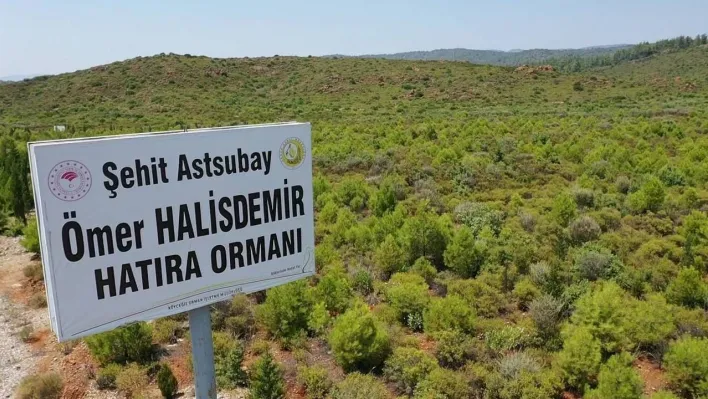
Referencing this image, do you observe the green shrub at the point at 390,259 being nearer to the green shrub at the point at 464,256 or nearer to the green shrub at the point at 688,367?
the green shrub at the point at 464,256

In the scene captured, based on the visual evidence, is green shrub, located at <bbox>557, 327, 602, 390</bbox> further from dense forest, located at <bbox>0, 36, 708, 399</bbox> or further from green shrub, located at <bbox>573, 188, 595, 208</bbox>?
green shrub, located at <bbox>573, 188, 595, 208</bbox>

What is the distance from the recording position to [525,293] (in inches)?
336

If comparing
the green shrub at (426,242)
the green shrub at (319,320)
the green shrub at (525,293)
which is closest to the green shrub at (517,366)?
the green shrub at (525,293)

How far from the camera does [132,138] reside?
328 centimetres

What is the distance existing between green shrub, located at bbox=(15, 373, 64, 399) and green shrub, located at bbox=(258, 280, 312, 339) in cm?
282

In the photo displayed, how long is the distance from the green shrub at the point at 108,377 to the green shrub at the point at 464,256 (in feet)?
20.0

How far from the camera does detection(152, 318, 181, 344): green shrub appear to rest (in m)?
7.47

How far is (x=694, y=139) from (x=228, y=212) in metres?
25.5

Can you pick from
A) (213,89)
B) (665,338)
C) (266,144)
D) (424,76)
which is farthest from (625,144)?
(213,89)

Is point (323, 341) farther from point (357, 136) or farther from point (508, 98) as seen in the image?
point (508, 98)

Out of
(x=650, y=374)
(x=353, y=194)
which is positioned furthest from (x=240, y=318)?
(x=353, y=194)

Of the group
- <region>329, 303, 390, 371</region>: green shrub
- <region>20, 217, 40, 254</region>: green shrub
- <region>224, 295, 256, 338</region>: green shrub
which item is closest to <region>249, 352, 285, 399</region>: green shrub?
<region>329, 303, 390, 371</region>: green shrub

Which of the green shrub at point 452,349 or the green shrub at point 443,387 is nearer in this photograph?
the green shrub at point 443,387

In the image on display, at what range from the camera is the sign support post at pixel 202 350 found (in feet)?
12.7
